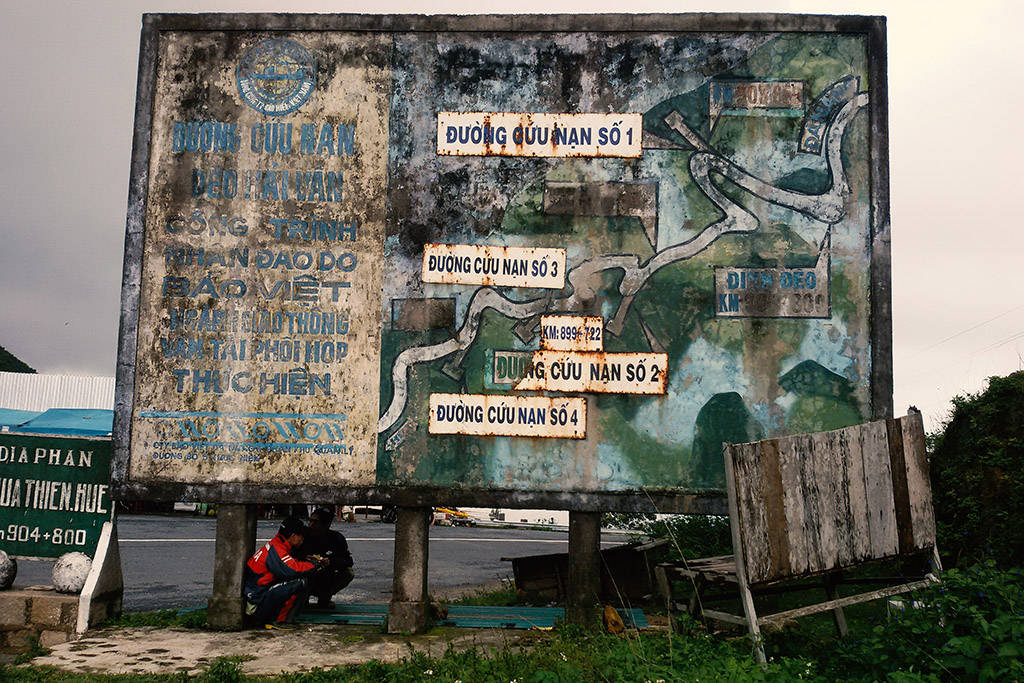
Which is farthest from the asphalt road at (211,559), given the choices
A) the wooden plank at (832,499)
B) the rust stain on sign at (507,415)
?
the wooden plank at (832,499)

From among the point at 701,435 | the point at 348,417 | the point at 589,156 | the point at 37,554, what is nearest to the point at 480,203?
the point at 589,156

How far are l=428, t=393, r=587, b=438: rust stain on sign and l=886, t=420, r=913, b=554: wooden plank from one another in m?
3.06

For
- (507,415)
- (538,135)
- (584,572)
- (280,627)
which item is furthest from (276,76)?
(584,572)

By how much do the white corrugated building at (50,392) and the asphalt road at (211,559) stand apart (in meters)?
12.4

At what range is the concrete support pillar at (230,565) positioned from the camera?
30.1ft

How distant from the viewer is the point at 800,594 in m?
11.8

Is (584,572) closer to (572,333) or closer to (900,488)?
(572,333)

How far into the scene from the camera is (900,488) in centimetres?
801

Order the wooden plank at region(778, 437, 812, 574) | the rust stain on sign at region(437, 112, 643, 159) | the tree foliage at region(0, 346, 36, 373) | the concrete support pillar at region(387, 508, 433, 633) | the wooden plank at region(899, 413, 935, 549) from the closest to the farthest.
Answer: the wooden plank at region(778, 437, 812, 574), the wooden plank at region(899, 413, 935, 549), the concrete support pillar at region(387, 508, 433, 633), the rust stain on sign at region(437, 112, 643, 159), the tree foliage at region(0, 346, 36, 373)

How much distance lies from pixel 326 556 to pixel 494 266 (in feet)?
14.5

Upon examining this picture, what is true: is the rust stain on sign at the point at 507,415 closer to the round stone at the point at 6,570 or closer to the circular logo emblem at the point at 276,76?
the circular logo emblem at the point at 276,76

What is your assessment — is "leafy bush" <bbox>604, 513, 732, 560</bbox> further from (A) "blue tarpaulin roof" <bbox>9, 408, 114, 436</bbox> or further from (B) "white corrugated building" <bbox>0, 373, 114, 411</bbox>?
(B) "white corrugated building" <bbox>0, 373, 114, 411</bbox>

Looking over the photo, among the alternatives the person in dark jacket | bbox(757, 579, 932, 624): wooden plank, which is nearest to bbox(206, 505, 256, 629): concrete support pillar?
the person in dark jacket

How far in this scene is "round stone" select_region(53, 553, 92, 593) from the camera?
9.12 meters
